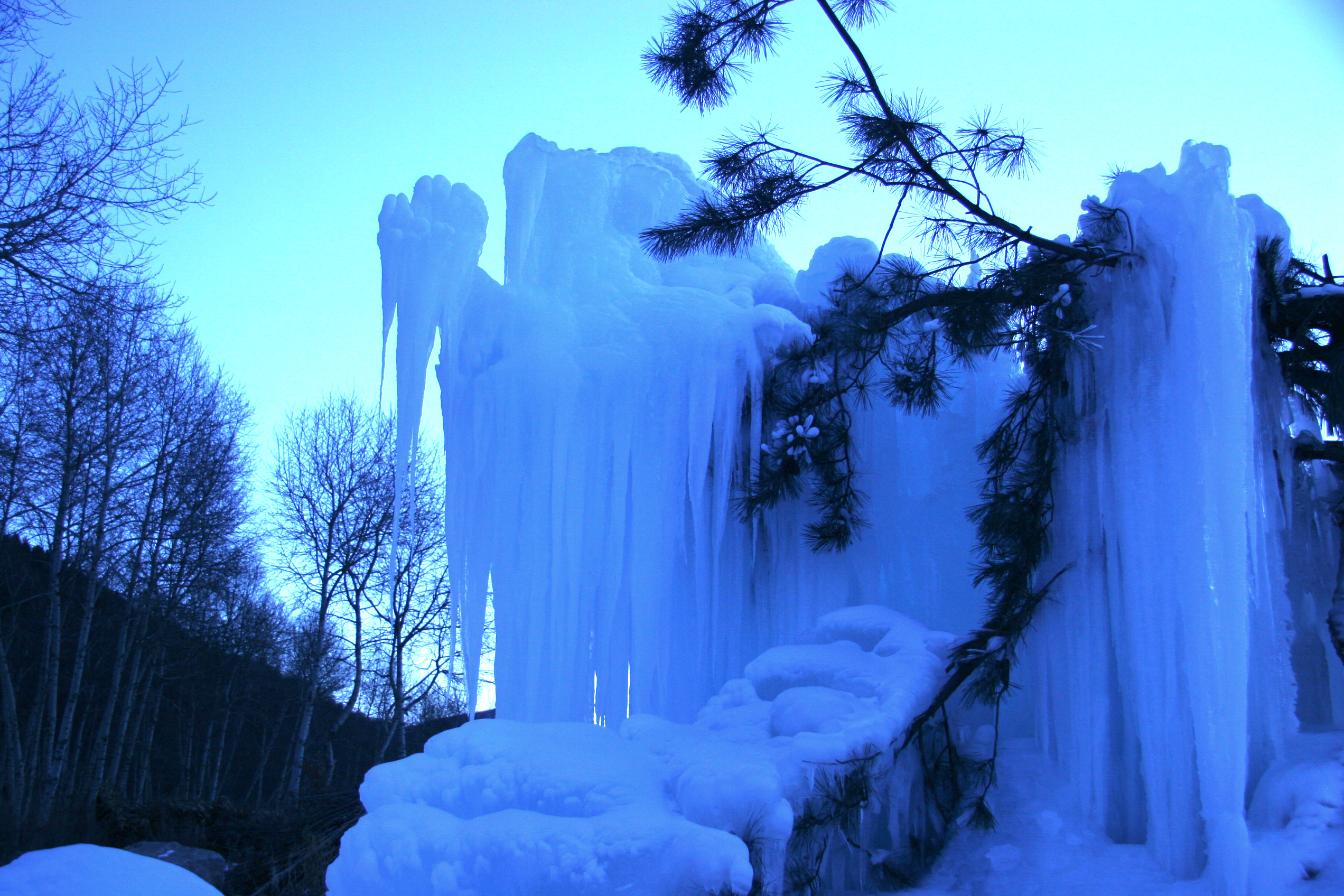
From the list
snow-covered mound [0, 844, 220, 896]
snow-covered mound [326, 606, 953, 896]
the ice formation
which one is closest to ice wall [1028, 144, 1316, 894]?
the ice formation

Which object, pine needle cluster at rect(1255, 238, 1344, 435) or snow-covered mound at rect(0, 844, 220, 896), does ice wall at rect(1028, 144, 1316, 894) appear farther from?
snow-covered mound at rect(0, 844, 220, 896)

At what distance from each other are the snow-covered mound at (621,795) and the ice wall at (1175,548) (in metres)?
0.53

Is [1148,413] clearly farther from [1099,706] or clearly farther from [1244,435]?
[1099,706]

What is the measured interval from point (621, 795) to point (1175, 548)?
66.9 inches

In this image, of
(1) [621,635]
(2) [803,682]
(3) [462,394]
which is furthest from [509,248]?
(2) [803,682]

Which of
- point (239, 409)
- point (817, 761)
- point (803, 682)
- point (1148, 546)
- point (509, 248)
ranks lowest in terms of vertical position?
point (817, 761)

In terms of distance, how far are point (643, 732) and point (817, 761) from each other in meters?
0.63

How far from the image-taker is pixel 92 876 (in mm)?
2666

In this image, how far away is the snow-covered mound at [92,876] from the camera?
101 inches

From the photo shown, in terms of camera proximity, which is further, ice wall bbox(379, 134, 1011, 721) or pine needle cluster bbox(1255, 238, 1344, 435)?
ice wall bbox(379, 134, 1011, 721)

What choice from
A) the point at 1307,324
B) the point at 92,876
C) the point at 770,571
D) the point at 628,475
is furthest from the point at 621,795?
the point at 1307,324

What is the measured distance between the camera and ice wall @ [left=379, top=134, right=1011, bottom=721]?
4.10 meters

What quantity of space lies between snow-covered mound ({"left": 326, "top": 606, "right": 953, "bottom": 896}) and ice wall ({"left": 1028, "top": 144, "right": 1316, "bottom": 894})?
0.53 m

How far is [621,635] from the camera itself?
4340mm
